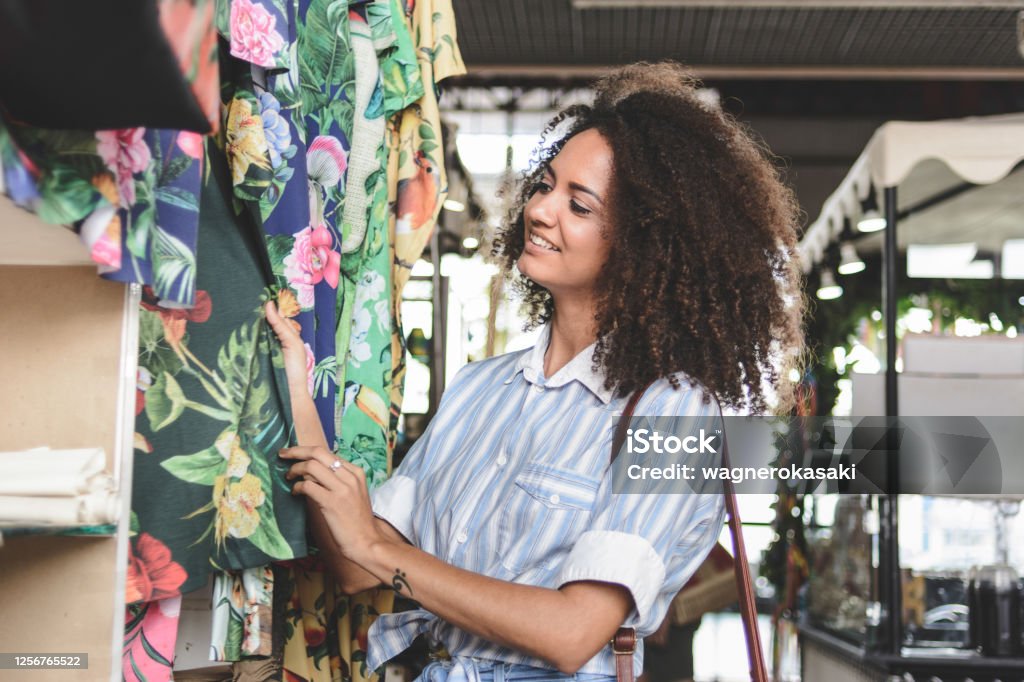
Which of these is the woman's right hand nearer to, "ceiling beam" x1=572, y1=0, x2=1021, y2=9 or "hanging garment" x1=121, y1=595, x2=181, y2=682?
"hanging garment" x1=121, y1=595, x2=181, y2=682

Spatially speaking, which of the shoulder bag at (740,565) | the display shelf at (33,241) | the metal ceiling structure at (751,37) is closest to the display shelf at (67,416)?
the display shelf at (33,241)

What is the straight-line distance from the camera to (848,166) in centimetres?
776

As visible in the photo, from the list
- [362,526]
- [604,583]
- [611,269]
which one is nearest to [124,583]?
[362,526]

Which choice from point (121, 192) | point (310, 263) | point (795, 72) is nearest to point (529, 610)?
point (310, 263)

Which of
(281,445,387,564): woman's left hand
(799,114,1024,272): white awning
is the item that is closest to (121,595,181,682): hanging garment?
(281,445,387,564): woman's left hand

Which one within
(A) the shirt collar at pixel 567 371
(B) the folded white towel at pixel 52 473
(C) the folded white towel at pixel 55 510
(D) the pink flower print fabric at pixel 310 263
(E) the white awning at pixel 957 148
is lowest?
(C) the folded white towel at pixel 55 510

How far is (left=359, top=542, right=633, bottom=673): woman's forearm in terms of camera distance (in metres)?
1.36

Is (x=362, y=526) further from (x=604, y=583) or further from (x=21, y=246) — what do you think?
(x=21, y=246)

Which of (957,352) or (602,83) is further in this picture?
(957,352)

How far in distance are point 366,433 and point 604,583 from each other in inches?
21.8

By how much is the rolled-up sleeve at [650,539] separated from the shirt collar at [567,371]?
0.39 ft

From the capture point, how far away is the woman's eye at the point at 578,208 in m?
1.75

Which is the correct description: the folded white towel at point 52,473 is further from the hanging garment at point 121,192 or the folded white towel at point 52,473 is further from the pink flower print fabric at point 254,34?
the pink flower print fabric at point 254,34

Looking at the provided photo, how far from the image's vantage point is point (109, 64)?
73cm
